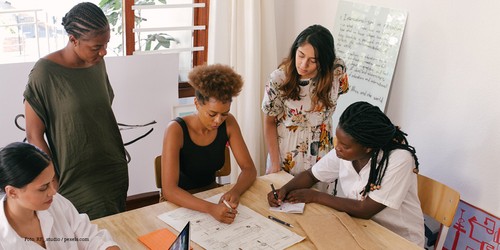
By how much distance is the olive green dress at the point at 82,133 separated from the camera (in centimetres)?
174

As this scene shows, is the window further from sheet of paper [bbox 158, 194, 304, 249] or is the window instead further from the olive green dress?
sheet of paper [bbox 158, 194, 304, 249]

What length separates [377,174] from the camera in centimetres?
175

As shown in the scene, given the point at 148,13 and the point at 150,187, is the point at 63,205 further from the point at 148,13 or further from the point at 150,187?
the point at 148,13

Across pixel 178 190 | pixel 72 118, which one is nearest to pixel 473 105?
pixel 178 190

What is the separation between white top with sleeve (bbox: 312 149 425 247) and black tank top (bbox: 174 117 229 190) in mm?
550

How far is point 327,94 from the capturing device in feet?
Result: 7.38

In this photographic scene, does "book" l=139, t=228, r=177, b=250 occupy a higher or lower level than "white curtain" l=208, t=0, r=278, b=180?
lower

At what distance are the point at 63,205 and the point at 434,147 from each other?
1855mm

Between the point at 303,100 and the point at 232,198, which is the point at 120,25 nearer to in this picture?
the point at 303,100

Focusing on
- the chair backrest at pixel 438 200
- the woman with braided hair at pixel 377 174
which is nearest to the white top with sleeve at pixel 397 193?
the woman with braided hair at pixel 377 174

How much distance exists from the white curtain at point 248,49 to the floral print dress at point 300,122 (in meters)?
0.75

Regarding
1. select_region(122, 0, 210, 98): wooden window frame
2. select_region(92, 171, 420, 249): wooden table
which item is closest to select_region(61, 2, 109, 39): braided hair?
select_region(92, 171, 420, 249): wooden table

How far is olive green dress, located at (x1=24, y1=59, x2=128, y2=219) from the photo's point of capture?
1744mm

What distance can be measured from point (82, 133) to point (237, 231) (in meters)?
0.76
